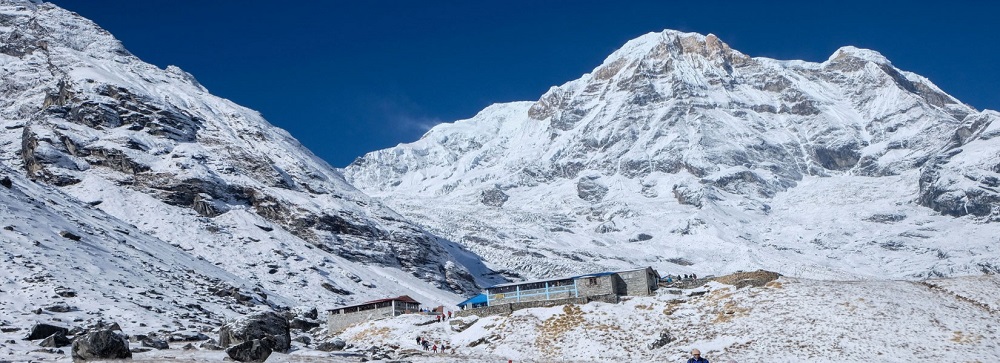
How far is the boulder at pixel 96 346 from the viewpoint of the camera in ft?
110

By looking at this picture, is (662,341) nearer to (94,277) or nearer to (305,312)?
(305,312)

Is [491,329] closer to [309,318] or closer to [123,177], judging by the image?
[309,318]

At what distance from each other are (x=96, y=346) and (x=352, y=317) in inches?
1504

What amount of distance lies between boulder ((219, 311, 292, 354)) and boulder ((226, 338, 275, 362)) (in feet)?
14.8

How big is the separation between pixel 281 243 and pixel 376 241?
23798 millimetres

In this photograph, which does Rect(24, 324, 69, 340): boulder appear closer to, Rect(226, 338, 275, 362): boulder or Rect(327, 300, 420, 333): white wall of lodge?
Rect(226, 338, 275, 362): boulder

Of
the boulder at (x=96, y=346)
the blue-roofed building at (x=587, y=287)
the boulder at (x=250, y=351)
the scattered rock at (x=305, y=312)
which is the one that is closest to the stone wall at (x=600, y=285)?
the blue-roofed building at (x=587, y=287)

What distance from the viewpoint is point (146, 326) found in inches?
2163

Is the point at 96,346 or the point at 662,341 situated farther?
the point at 662,341

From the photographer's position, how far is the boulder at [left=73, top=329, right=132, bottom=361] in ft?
110

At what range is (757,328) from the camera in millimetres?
47094

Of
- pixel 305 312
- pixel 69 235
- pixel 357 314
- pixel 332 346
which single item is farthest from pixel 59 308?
pixel 305 312

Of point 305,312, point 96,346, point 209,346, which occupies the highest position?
point 305,312

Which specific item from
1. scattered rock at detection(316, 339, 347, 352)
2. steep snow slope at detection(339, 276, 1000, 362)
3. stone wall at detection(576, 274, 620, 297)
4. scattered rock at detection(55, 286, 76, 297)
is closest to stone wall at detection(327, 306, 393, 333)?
steep snow slope at detection(339, 276, 1000, 362)
